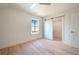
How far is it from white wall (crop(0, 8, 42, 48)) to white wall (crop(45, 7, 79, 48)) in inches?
20.1

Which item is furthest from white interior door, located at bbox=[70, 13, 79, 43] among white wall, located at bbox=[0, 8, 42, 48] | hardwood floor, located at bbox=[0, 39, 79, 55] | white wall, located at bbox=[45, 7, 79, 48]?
white wall, located at bbox=[0, 8, 42, 48]

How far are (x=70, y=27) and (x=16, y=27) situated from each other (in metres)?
1.09

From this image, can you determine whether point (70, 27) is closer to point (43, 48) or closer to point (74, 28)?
point (74, 28)

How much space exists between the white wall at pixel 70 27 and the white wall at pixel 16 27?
0.51 metres

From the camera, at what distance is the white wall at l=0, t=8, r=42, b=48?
205cm

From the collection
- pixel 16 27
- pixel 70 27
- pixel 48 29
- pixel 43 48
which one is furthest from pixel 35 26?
pixel 70 27

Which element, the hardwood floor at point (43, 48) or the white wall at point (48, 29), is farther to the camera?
the white wall at point (48, 29)

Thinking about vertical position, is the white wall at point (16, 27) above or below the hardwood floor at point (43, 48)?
above

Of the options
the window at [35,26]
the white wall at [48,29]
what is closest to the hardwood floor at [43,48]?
the white wall at [48,29]

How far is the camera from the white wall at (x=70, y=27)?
1992mm

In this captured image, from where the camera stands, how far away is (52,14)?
2094 millimetres

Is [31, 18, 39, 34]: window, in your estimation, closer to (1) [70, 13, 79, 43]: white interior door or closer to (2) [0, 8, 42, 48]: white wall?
(2) [0, 8, 42, 48]: white wall

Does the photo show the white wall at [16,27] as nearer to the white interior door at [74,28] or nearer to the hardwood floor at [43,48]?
the hardwood floor at [43,48]
